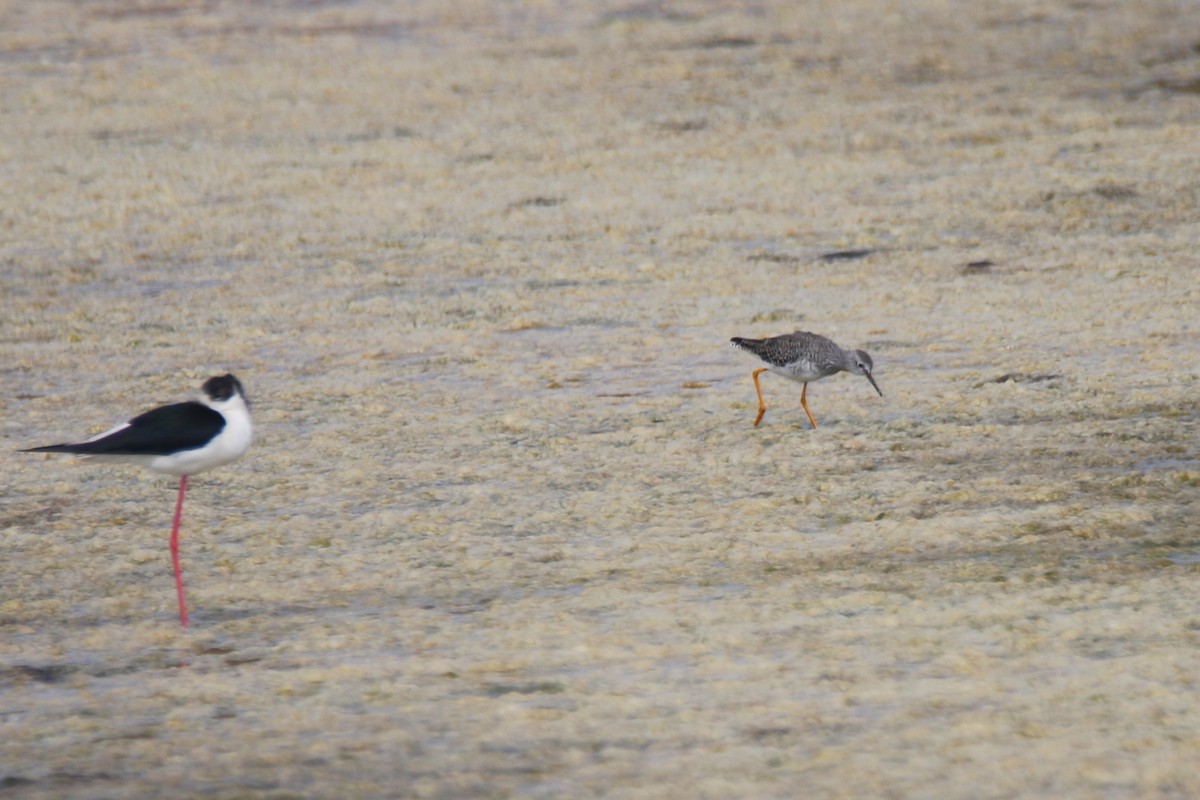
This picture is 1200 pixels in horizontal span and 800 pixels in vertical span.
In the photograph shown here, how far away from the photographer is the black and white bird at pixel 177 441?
5977 millimetres

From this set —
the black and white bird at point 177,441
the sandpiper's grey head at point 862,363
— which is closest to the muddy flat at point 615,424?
the sandpiper's grey head at point 862,363

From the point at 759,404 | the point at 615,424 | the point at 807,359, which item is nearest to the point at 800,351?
the point at 807,359

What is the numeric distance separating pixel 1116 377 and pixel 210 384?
13.3 feet

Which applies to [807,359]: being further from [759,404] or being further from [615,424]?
[615,424]

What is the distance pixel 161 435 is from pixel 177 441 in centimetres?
6

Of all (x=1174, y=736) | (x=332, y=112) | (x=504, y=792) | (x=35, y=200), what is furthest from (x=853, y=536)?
(x=332, y=112)

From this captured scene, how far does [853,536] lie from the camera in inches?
251

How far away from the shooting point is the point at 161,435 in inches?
236

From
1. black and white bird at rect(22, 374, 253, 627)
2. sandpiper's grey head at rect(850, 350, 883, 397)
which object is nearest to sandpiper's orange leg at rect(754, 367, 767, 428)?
sandpiper's grey head at rect(850, 350, 883, 397)

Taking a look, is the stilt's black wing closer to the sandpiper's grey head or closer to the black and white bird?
the black and white bird

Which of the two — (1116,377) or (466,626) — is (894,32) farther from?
(466,626)

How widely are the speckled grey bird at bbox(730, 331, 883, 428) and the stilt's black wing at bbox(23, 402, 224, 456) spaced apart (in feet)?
8.60

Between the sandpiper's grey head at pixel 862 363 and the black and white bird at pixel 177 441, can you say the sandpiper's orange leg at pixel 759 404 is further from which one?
the black and white bird at pixel 177 441

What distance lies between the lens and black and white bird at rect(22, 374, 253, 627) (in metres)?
5.98
